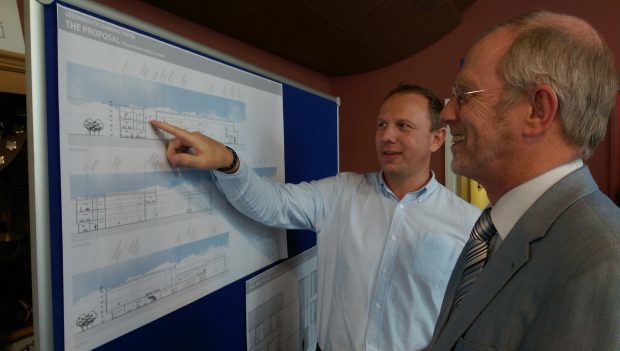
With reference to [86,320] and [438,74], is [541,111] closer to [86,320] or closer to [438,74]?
[86,320]

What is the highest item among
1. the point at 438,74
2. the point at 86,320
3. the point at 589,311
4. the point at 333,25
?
the point at 333,25

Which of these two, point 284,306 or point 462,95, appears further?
point 284,306

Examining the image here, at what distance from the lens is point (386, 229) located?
4.58 ft

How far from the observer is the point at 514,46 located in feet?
2.47

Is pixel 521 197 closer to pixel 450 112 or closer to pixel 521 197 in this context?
pixel 521 197

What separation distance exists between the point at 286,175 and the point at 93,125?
2.84 ft

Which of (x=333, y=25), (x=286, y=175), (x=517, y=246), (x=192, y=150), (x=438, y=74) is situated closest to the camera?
(x=517, y=246)

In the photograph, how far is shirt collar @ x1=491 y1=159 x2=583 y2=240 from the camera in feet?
2.45

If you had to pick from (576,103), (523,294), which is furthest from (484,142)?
(523,294)

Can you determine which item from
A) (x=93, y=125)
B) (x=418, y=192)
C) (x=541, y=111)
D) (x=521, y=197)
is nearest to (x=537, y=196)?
(x=521, y=197)

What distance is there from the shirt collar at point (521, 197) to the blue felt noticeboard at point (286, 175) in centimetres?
85

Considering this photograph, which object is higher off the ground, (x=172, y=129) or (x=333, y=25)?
(x=333, y=25)

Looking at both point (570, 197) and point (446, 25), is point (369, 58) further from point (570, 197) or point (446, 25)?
point (570, 197)

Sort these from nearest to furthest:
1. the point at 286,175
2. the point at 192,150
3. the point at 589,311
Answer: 1. the point at 589,311
2. the point at 192,150
3. the point at 286,175
